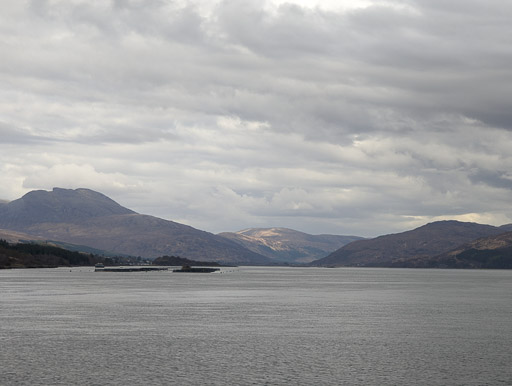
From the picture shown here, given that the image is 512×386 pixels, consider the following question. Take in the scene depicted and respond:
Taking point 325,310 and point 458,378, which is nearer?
point 458,378

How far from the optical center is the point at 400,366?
67625 millimetres

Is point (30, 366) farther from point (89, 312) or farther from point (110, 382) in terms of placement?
point (89, 312)

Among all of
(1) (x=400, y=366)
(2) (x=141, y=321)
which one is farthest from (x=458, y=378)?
(2) (x=141, y=321)

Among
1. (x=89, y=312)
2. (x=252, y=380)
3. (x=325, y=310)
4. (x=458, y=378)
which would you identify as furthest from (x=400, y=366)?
(x=89, y=312)

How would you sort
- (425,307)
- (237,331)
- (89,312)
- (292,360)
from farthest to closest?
1. (425,307)
2. (89,312)
3. (237,331)
4. (292,360)

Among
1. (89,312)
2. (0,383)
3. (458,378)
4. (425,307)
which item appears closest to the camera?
(0,383)

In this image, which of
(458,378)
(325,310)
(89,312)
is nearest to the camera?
(458,378)

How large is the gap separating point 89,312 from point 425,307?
72551 millimetres

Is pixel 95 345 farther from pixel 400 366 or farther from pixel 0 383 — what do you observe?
pixel 400 366

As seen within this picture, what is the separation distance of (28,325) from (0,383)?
4422cm

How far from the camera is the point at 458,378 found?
61250mm

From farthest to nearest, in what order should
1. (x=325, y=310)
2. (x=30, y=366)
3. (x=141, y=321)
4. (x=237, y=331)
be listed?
(x=325, y=310) → (x=141, y=321) → (x=237, y=331) → (x=30, y=366)

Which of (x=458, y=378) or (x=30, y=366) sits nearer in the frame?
(x=458, y=378)

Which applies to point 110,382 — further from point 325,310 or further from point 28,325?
point 325,310
